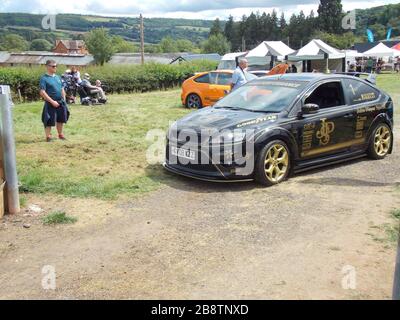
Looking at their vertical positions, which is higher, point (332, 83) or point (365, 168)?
point (332, 83)

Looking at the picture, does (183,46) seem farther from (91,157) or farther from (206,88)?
(91,157)

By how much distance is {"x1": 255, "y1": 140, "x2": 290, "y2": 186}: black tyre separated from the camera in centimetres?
650

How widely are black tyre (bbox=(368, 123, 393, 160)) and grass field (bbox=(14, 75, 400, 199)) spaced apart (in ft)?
11.8

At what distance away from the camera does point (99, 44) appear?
86.0m

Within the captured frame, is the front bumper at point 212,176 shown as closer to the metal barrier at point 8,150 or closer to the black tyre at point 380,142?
the metal barrier at point 8,150

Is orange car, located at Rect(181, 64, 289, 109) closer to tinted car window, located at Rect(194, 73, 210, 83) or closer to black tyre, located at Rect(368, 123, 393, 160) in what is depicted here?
tinted car window, located at Rect(194, 73, 210, 83)

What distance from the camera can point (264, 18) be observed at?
11725 cm

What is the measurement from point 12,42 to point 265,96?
123952mm

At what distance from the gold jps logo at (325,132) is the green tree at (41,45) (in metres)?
127

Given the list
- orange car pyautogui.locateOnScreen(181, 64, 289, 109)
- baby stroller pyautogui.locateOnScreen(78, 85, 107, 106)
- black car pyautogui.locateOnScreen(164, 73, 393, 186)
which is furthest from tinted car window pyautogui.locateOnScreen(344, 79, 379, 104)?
baby stroller pyautogui.locateOnScreen(78, 85, 107, 106)
